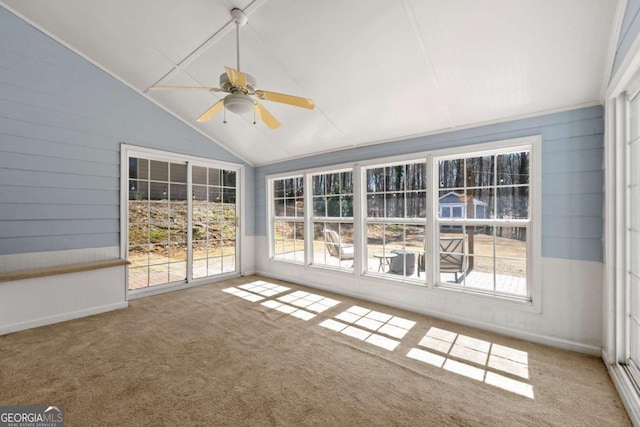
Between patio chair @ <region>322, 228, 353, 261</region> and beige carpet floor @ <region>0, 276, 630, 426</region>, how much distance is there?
1.24m

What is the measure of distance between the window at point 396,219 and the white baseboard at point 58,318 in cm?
363

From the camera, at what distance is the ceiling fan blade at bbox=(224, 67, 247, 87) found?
204cm

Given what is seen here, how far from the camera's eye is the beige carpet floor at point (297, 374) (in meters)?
1.83

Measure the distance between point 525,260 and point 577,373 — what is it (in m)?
1.09

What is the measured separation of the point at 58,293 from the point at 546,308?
5545 mm

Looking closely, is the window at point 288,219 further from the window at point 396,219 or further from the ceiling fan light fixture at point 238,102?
the ceiling fan light fixture at point 238,102

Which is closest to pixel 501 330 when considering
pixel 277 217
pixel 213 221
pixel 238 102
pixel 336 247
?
pixel 336 247

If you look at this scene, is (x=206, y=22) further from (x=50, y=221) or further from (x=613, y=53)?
(x=613, y=53)

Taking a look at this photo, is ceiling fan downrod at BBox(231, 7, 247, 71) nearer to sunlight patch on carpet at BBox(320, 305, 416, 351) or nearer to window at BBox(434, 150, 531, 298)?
window at BBox(434, 150, 531, 298)

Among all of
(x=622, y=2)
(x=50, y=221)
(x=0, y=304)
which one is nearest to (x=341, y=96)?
(x=622, y=2)

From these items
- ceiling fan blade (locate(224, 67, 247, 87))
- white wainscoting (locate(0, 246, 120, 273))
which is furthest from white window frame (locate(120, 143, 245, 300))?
ceiling fan blade (locate(224, 67, 247, 87))

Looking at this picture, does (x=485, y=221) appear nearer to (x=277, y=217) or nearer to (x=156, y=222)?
(x=277, y=217)

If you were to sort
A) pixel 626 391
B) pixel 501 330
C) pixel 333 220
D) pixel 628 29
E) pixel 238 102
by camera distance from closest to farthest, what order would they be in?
pixel 628 29, pixel 626 391, pixel 238 102, pixel 501 330, pixel 333 220

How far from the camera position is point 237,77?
209cm
